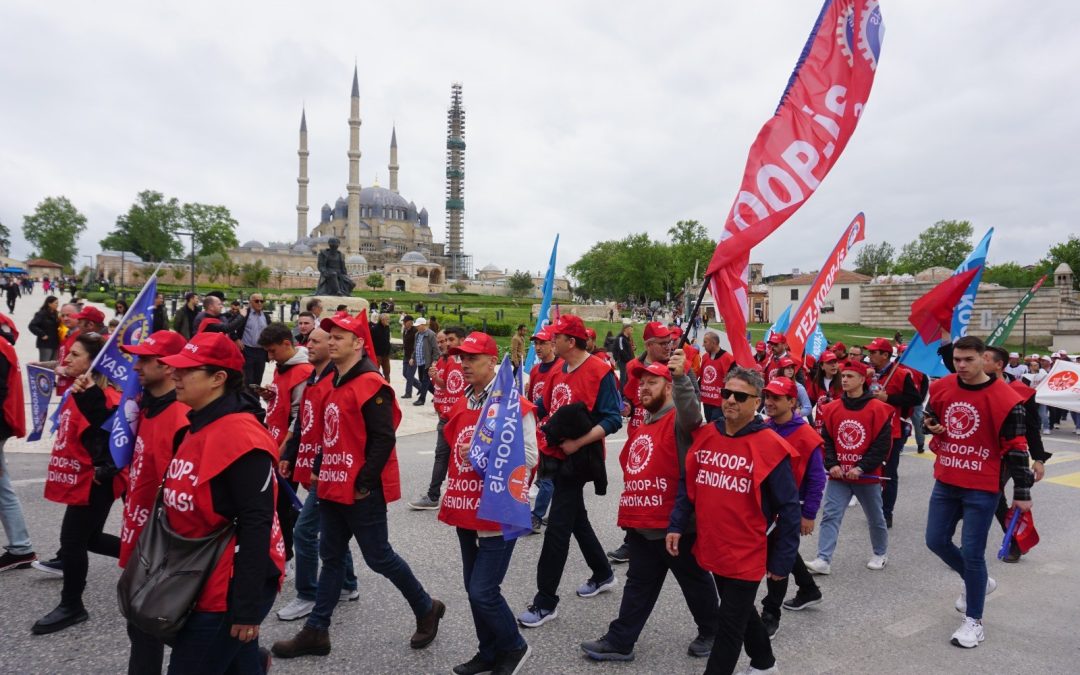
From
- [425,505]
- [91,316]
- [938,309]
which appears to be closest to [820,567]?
[938,309]

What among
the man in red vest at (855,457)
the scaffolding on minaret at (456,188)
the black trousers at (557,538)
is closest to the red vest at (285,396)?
the black trousers at (557,538)

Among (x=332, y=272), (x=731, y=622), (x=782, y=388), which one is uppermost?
(x=332, y=272)

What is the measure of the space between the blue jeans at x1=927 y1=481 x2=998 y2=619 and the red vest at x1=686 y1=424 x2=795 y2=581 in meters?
1.96

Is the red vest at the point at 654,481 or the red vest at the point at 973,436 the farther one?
the red vest at the point at 973,436

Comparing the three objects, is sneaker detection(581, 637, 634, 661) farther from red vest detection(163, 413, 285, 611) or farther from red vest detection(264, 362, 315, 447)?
red vest detection(264, 362, 315, 447)

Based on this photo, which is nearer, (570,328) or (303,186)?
(570,328)

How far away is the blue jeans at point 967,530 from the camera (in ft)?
14.5

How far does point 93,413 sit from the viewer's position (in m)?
4.23

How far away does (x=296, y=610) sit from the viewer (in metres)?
4.47

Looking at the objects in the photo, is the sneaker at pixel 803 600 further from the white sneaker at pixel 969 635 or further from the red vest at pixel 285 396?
the red vest at pixel 285 396

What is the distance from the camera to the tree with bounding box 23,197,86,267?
333ft

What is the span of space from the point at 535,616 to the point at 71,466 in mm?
3060

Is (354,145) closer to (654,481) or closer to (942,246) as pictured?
(942,246)

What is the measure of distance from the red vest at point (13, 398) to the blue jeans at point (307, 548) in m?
2.46
